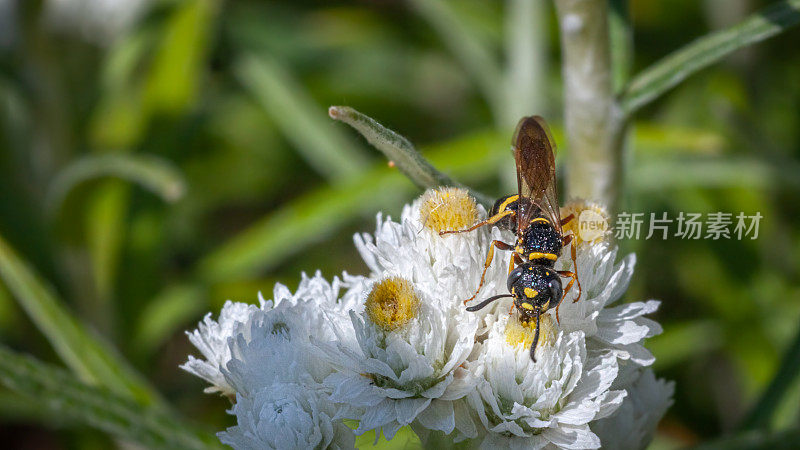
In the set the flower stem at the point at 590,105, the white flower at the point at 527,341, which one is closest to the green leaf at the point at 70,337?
the white flower at the point at 527,341

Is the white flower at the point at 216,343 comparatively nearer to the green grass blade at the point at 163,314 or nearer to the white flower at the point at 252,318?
the white flower at the point at 252,318

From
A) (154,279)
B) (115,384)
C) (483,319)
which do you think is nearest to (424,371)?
(483,319)

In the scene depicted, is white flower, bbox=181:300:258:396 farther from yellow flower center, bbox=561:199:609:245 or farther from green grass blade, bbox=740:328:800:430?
green grass blade, bbox=740:328:800:430

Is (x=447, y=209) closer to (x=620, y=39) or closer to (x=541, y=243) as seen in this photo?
(x=541, y=243)

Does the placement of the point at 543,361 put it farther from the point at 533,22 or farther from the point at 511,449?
the point at 533,22

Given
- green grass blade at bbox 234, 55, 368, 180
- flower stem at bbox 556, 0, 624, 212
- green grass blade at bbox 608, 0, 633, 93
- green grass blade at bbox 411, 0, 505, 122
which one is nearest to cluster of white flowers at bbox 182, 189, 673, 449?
flower stem at bbox 556, 0, 624, 212

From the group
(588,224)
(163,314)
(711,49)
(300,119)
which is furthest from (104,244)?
(711,49)

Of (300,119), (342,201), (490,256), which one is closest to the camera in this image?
(490,256)
